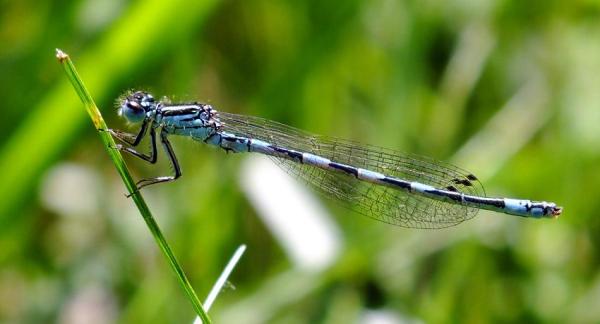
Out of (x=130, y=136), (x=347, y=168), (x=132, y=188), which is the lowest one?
(x=132, y=188)

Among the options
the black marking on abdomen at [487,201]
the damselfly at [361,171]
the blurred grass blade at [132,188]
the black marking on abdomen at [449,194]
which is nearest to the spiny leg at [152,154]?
the damselfly at [361,171]

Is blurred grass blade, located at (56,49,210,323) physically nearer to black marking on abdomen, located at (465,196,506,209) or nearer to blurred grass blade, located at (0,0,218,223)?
blurred grass blade, located at (0,0,218,223)

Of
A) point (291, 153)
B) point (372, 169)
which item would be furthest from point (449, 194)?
point (291, 153)

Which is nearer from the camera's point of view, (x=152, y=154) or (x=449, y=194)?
(x=152, y=154)

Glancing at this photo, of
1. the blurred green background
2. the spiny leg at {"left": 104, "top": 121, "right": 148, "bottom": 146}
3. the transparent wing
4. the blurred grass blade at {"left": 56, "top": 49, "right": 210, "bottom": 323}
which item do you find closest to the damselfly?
the transparent wing

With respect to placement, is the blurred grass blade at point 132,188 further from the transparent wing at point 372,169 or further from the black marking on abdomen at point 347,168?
the black marking on abdomen at point 347,168

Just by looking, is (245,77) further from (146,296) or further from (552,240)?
(552,240)

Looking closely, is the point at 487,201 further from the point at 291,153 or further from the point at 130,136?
the point at 130,136
